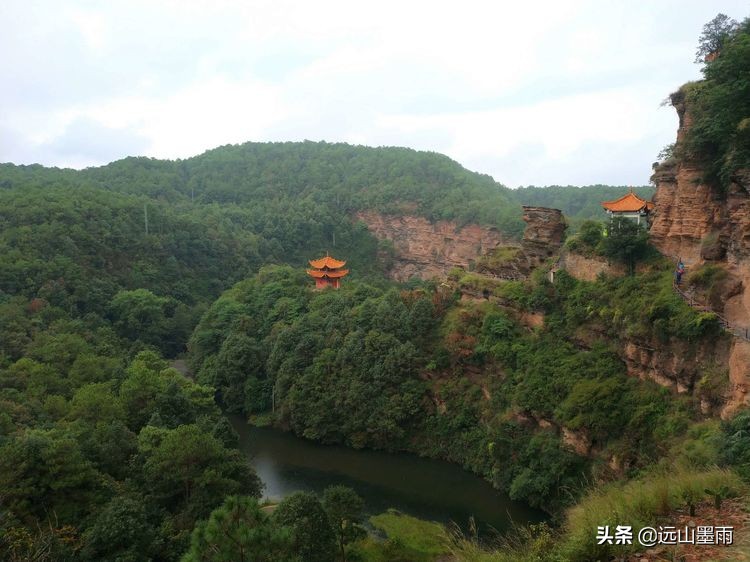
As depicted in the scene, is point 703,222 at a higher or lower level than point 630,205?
lower

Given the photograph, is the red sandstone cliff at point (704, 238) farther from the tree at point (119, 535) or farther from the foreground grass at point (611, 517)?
the tree at point (119, 535)

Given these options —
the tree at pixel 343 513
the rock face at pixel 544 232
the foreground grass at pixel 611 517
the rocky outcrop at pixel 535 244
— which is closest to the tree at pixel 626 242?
the rocky outcrop at pixel 535 244

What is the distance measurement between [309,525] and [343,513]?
1.81m

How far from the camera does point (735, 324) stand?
1545cm

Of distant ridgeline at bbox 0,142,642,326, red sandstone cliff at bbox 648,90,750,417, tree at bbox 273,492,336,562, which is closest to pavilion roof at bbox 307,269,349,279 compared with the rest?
distant ridgeline at bbox 0,142,642,326

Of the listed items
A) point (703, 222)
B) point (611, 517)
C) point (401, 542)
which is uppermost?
point (703, 222)

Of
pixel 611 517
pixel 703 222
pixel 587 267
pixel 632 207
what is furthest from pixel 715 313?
→ pixel 611 517

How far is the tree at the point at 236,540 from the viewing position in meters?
9.55

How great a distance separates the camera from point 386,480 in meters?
22.0

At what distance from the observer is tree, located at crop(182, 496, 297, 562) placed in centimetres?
955

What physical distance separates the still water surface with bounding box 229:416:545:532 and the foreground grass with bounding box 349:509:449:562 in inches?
40.0

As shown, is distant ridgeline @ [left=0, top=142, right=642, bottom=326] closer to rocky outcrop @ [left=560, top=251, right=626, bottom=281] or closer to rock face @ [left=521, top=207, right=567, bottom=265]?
rock face @ [left=521, top=207, right=567, bottom=265]

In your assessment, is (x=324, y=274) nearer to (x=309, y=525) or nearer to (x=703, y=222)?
(x=703, y=222)

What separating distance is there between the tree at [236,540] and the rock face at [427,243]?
44982 mm
